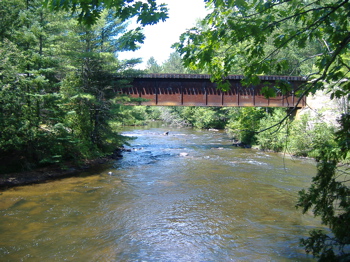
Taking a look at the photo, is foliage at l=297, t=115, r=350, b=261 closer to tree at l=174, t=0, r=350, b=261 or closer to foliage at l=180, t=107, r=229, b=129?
tree at l=174, t=0, r=350, b=261

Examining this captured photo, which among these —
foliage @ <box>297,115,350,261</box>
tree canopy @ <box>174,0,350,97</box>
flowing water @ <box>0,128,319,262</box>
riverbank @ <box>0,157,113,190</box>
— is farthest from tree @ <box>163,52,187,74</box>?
foliage @ <box>297,115,350,261</box>

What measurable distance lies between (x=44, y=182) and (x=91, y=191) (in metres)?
2.85

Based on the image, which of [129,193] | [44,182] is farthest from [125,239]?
[44,182]

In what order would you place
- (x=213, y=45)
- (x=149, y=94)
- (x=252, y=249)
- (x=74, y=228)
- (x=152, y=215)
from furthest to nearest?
1. (x=149, y=94)
2. (x=152, y=215)
3. (x=74, y=228)
4. (x=252, y=249)
5. (x=213, y=45)

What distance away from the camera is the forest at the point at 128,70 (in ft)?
14.8

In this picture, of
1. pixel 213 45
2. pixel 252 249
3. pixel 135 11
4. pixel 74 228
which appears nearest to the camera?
pixel 135 11

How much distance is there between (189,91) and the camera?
24.4 metres

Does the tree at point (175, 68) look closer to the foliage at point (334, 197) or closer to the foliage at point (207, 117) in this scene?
the foliage at point (207, 117)

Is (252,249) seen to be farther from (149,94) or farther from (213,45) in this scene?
(149,94)

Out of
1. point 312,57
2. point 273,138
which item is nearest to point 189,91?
point 273,138

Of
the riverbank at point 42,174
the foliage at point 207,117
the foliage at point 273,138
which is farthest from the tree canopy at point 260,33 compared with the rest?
the foliage at point 207,117

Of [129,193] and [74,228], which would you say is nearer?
[74,228]

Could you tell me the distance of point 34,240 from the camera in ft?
25.7

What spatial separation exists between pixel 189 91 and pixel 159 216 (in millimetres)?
16136
